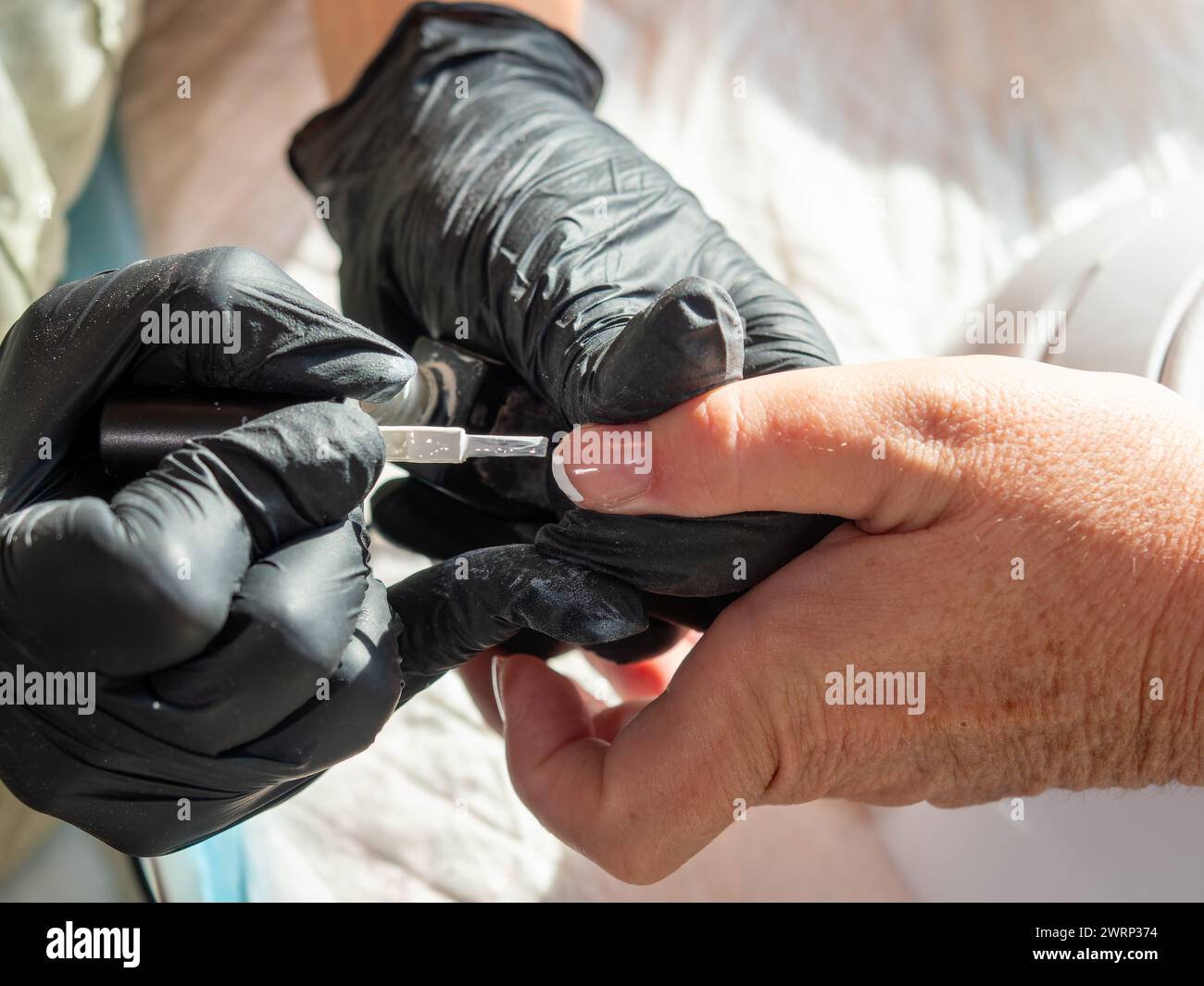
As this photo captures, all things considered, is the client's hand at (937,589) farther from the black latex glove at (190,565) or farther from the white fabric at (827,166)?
the white fabric at (827,166)

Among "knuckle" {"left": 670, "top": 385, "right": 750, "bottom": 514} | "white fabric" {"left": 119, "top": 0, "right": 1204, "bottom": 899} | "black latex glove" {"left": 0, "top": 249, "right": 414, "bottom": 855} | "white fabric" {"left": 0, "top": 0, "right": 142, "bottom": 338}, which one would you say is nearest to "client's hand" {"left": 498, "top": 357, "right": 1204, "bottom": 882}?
"knuckle" {"left": 670, "top": 385, "right": 750, "bottom": 514}

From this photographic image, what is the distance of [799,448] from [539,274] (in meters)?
0.25

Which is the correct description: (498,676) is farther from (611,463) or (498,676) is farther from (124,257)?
(124,257)

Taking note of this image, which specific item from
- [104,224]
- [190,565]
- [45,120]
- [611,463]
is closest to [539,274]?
[611,463]

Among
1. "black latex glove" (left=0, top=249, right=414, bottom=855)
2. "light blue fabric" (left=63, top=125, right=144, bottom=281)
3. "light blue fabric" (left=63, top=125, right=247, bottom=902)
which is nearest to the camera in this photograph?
"black latex glove" (left=0, top=249, right=414, bottom=855)

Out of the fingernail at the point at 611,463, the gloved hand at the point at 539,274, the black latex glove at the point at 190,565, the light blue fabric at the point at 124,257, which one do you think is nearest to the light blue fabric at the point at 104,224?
the light blue fabric at the point at 124,257

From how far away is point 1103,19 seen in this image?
1.39m

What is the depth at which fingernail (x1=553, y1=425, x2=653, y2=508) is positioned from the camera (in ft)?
1.87

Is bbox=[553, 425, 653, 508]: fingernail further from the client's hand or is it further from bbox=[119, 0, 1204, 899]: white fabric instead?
bbox=[119, 0, 1204, 899]: white fabric

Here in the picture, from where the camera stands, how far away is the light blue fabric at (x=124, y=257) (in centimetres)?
90

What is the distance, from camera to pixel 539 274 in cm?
70

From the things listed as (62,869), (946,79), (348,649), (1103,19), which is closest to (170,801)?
(348,649)

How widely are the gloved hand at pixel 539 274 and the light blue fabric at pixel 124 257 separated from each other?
37 cm

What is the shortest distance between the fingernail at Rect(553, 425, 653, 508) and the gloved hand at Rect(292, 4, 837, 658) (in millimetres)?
16
